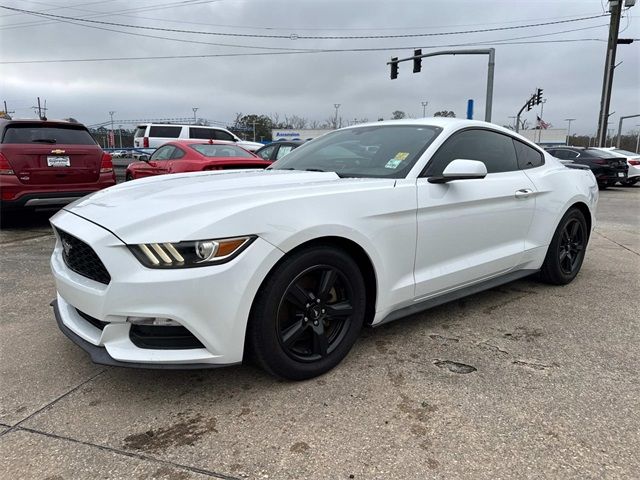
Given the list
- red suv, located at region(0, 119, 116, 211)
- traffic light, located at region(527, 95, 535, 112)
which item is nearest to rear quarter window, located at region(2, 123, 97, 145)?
red suv, located at region(0, 119, 116, 211)

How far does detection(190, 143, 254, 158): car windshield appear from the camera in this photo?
8.55 m

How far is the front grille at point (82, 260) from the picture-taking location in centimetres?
229

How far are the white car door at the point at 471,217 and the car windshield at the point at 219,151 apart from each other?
5.73 metres

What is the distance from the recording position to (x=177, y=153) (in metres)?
8.79

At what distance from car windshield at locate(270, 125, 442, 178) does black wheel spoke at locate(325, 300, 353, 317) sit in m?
0.88

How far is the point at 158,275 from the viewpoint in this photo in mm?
2117

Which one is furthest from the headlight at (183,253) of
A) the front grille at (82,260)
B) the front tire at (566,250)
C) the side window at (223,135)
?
the side window at (223,135)

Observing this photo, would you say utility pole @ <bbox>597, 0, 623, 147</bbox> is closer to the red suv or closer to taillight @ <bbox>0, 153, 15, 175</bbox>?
the red suv

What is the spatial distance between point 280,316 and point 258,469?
0.78 meters

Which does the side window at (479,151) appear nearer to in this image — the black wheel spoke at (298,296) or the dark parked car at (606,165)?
the black wheel spoke at (298,296)

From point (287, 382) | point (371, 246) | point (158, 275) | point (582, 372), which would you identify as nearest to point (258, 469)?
point (287, 382)

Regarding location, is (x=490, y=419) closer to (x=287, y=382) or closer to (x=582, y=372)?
(x=582, y=372)

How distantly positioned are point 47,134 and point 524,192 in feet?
20.4

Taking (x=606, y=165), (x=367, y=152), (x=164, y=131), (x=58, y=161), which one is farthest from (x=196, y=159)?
(x=606, y=165)
